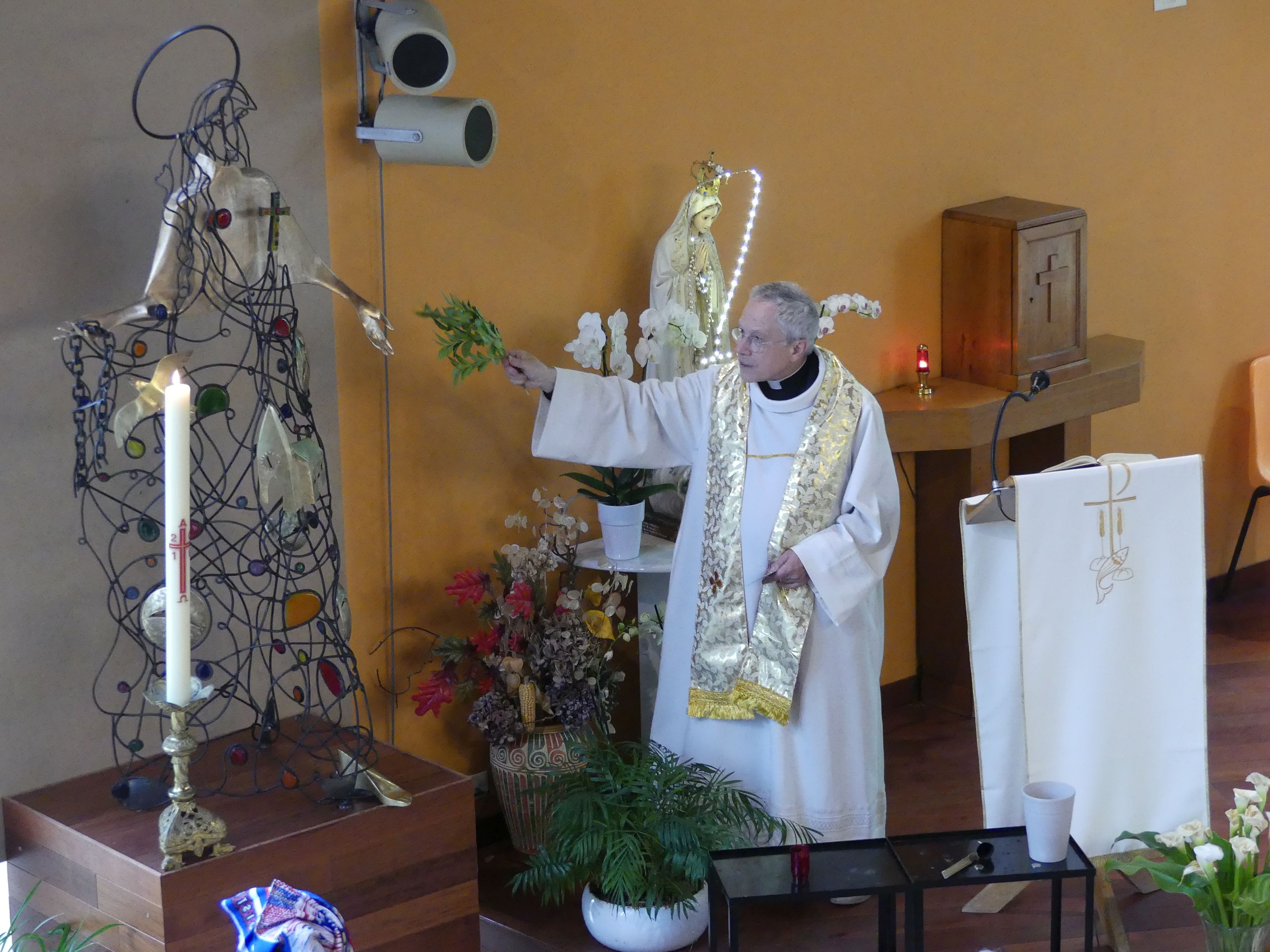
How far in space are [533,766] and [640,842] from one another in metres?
0.50

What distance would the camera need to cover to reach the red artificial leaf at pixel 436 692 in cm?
385

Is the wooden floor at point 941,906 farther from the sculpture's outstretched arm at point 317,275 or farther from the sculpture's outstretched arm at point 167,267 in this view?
the sculpture's outstretched arm at point 167,267

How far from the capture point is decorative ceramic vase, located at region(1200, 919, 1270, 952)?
3.19 metres

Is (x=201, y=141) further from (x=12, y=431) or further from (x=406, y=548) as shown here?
(x=406, y=548)

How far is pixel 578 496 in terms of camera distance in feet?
14.3

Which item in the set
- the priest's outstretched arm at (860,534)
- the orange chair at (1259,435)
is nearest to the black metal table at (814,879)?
the priest's outstretched arm at (860,534)

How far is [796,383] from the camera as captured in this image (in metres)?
3.81

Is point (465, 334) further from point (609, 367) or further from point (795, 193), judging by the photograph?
point (795, 193)

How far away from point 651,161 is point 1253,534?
3.52 m

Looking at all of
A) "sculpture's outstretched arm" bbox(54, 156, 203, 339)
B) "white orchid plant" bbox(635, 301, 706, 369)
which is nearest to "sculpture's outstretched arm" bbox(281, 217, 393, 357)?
"sculpture's outstretched arm" bbox(54, 156, 203, 339)

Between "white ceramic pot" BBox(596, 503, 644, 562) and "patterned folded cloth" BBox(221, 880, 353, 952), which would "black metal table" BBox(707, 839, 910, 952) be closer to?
"patterned folded cloth" BBox(221, 880, 353, 952)

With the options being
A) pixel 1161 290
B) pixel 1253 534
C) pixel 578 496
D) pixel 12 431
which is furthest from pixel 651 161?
pixel 1253 534

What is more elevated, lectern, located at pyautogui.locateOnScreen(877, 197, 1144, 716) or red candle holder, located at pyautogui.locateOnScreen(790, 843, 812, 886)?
lectern, located at pyautogui.locateOnScreen(877, 197, 1144, 716)

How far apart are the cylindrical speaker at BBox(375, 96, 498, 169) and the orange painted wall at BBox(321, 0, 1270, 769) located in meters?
0.16
